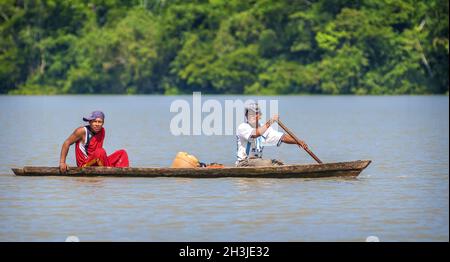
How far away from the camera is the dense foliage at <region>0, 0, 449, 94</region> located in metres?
76.1

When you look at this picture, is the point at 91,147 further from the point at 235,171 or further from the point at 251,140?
the point at 251,140

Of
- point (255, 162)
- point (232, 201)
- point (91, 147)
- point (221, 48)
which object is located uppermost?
point (221, 48)

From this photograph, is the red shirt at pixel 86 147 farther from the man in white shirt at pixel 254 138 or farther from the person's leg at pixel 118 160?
the man in white shirt at pixel 254 138

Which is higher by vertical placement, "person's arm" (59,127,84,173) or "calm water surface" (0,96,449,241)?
"person's arm" (59,127,84,173)

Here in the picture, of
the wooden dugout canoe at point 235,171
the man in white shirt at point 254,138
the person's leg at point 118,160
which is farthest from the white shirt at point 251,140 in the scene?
the person's leg at point 118,160

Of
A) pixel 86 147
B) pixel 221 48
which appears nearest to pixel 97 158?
pixel 86 147

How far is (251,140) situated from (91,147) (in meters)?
2.51

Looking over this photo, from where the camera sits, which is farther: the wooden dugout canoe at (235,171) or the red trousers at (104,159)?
the red trousers at (104,159)

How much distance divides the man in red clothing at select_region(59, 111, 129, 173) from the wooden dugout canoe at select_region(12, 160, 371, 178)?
6.5 inches

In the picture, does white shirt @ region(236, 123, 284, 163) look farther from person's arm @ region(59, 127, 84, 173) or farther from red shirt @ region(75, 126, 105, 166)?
person's arm @ region(59, 127, 84, 173)

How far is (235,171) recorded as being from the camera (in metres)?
19.4

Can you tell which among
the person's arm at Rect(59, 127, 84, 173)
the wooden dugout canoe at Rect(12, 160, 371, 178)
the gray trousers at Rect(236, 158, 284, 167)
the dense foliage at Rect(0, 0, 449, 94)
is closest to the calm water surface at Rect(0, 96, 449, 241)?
the wooden dugout canoe at Rect(12, 160, 371, 178)

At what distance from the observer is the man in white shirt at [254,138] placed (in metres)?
19.1

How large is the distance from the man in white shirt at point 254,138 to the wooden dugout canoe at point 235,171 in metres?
0.24
